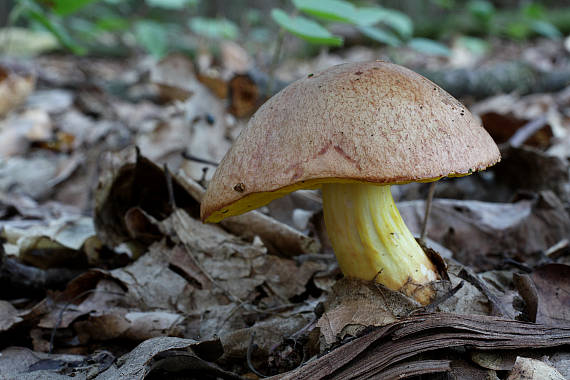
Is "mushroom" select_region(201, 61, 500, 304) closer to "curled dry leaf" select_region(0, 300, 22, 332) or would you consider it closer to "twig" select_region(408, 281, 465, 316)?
"twig" select_region(408, 281, 465, 316)

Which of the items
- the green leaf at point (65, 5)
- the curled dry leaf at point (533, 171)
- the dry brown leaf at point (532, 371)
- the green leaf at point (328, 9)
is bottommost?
the dry brown leaf at point (532, 371)

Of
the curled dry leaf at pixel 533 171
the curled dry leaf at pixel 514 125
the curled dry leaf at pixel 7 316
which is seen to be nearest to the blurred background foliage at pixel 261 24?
the curled dry leaf at pixel 514 125

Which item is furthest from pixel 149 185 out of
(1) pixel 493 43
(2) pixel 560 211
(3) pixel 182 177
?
(1) pixel 493 43

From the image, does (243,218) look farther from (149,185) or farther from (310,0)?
(310,0)

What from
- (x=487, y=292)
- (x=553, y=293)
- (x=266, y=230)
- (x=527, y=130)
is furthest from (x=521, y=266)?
(x=527, y=130)

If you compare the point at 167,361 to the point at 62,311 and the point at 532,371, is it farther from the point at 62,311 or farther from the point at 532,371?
the point at 532,371

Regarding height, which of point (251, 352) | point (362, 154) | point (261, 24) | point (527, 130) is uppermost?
point (261, 24)

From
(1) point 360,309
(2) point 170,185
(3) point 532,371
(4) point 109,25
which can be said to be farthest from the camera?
(4) point 109,25

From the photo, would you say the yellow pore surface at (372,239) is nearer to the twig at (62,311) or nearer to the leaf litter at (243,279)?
the leaf litter at (243,279)
